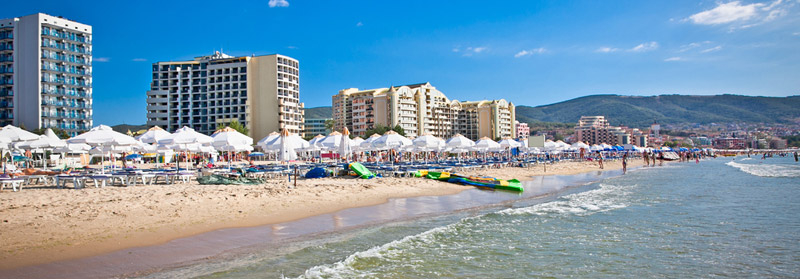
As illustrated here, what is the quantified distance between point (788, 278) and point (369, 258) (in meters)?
6.64

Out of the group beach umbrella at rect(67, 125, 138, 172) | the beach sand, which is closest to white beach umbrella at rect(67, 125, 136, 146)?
beach umbrella at rect(67, 125, 138, 172)

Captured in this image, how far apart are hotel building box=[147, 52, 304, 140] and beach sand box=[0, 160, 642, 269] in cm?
7342

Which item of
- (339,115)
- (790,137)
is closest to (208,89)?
(339,115)

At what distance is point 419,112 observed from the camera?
337ft

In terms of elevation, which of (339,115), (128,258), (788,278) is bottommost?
(788,278)

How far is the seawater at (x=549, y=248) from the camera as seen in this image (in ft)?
25.0

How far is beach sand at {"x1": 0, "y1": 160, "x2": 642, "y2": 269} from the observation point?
8.02m

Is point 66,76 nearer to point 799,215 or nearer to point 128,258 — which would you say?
point 128,258

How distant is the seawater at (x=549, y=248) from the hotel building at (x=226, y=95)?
78.0 meters

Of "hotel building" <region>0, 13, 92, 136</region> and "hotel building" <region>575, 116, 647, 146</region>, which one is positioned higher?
"hotel building" <region>0, 13, 92, 136</region>

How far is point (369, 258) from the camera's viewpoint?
8.37m

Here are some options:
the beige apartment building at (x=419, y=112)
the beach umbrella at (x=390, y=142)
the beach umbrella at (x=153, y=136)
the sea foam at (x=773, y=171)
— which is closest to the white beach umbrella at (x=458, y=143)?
the beach umbrella at (x=390, y=142)

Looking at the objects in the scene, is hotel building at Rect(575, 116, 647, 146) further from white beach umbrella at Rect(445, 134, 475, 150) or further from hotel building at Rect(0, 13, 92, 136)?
hotel building at Rect(0, 13, 92, 136)

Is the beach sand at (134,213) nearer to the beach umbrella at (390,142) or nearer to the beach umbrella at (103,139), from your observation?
the beach umbrella at (103,139)
